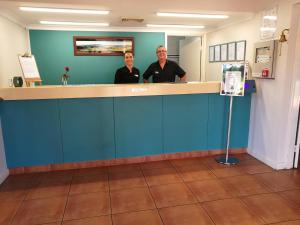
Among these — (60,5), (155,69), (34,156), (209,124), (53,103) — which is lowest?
(34,156)

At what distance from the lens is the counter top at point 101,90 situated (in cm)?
274

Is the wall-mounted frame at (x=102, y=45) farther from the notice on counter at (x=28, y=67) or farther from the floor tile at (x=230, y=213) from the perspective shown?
the floor tile at (x=230, y=213)

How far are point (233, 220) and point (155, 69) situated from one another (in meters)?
2.58

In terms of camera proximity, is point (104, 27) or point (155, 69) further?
point (104, 27)

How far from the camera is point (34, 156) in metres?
3.00

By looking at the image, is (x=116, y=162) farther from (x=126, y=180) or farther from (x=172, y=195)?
(x=172, y=195)

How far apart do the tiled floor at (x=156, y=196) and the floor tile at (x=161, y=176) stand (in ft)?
0.04

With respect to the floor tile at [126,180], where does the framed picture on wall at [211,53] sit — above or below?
above

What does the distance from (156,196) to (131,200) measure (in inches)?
10.7

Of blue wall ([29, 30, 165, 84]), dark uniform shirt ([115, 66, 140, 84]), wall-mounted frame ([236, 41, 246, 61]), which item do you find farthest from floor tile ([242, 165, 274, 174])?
blue wall ([29, 30, 165, 84])

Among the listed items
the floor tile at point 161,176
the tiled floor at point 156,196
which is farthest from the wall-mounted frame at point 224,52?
the floor tile at point 161,176

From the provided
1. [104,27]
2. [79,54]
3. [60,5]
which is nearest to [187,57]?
[104,27]

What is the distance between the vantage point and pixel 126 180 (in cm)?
282

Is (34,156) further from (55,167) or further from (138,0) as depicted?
(138,0)
